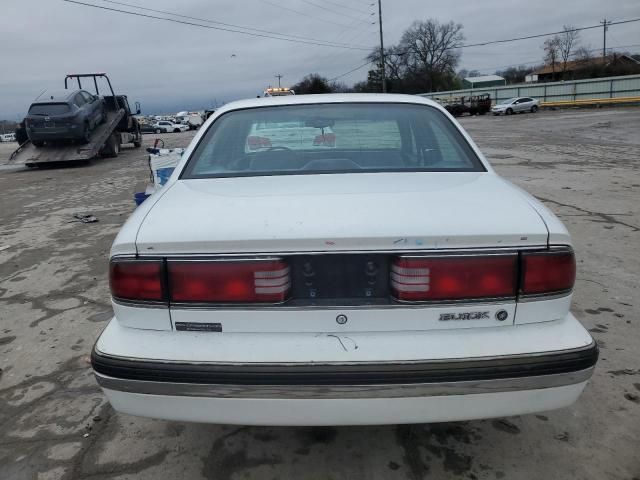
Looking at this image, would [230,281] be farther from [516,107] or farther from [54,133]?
[516,107]

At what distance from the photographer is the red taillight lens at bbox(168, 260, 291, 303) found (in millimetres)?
1735

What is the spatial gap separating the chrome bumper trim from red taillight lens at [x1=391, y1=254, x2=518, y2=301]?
29 cm

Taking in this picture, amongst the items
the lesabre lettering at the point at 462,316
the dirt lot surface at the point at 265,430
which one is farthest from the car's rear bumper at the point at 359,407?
the dirt lot surface at the point at 265,430

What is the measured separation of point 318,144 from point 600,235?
379cm

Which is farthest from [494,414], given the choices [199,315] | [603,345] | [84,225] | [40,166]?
[40,166]

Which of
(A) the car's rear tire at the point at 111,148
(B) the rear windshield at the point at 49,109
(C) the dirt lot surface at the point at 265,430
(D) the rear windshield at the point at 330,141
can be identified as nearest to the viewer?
(C) the dirt lot surface at the point at 265,430

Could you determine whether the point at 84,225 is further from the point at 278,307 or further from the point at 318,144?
the point at 278,307

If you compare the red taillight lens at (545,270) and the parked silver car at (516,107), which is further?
the parked silver car at (516,107)

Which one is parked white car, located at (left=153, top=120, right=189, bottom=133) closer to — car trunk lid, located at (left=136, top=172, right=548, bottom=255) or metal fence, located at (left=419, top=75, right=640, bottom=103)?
metal fence, located at (left=419, top=75, right=640, bottom=103)

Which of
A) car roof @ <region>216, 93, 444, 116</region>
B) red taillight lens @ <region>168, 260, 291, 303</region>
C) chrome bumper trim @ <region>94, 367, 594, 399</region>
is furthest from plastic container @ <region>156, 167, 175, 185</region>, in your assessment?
chrome bumper trim @ <region>94, 367, 594, 399</region>

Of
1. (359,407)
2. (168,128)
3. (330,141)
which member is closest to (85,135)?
(330,141)

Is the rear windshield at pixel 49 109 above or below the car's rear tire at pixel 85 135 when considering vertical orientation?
above

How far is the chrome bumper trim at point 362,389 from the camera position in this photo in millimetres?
1662

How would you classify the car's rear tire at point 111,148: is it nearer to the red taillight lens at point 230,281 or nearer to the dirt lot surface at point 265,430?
the dirt lot surface at point 265,430
